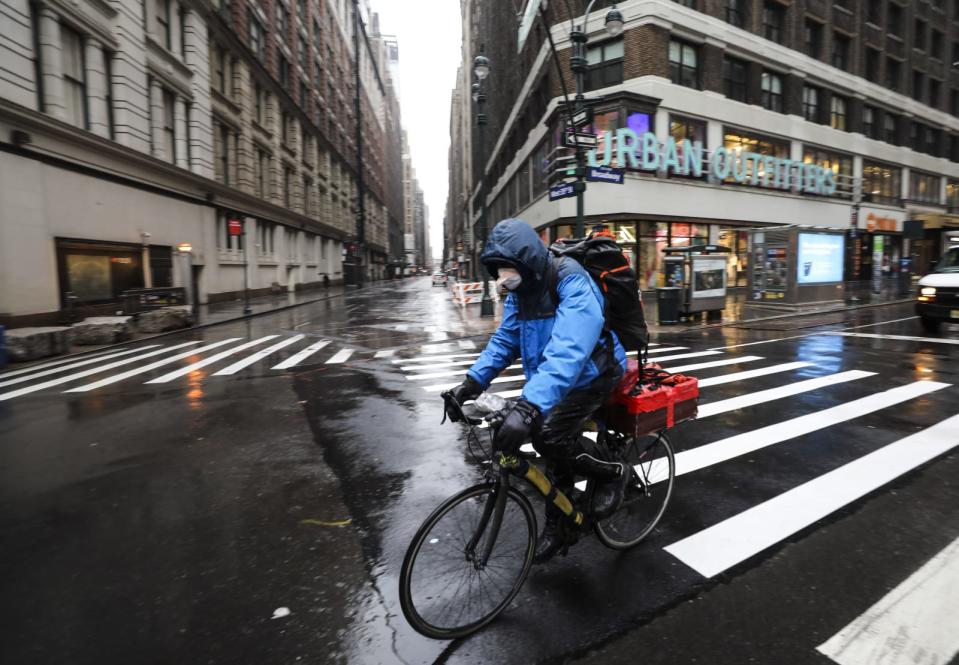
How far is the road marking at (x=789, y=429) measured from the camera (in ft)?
16.3

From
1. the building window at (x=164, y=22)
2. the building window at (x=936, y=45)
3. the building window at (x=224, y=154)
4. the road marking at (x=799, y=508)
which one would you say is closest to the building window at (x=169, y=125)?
the building window at (x=164, y=22)

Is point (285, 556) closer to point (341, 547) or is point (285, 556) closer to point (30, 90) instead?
point (341, 547)

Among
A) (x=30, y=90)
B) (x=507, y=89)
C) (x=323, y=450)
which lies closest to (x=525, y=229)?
(x=323, y=450)

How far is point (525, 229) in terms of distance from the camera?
263cm

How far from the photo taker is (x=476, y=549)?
8.59 feet

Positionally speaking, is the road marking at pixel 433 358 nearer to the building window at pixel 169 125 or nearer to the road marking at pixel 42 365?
the road marking at pixel 42 365

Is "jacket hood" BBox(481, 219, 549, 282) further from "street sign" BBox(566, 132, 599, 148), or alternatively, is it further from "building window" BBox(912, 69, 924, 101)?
"building window" BBox(912, 69, 924, 101)

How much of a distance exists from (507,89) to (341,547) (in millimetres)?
44804

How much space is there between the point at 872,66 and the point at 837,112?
621 cm

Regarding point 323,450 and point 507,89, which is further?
point 507,89

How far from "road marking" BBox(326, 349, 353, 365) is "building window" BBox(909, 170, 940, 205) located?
45.8 m

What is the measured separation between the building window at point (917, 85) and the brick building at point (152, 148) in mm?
48205

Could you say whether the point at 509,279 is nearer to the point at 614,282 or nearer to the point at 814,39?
the point at 614,282

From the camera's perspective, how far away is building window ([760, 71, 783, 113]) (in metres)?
28.0
